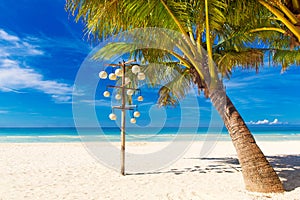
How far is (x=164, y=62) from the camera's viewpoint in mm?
7871

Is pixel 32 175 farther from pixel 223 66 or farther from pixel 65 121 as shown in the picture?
pixel 65 121

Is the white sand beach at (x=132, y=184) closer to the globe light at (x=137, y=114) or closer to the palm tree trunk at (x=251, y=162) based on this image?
the palm tree trunk at (x=251, y=162)

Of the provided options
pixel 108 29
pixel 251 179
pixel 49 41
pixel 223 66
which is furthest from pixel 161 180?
pixel 49 41

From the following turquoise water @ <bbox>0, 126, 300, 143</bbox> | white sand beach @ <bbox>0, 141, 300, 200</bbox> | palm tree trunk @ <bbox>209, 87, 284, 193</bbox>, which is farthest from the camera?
turquoise water @ <bbox>0, 126, 300, 143</bbox>

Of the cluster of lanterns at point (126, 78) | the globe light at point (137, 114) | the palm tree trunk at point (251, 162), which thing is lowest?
→ the palm tree trunk at point (251, 162)

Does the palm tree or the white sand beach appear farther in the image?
the white sand beach

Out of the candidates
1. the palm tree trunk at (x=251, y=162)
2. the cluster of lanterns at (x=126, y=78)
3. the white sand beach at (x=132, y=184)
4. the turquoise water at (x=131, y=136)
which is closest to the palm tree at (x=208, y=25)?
the palm tree trunk at (x=251, y=162)

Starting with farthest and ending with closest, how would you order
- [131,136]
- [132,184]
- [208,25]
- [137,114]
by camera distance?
[131,136], [137,114], [132,184], [208,25]

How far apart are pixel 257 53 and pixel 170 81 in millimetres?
2809

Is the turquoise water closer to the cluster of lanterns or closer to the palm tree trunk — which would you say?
the cluster of lanterns

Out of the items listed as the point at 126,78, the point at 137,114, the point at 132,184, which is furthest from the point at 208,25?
the point at 132,184

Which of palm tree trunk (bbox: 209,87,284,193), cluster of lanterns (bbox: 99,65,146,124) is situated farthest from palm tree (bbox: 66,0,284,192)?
cluster of lanterns (bbox: 99,65,146,124)

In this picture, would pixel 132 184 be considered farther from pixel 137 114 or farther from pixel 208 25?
pixel 208 25

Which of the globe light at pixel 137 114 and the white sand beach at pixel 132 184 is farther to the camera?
the globe light at pixel 137 114
